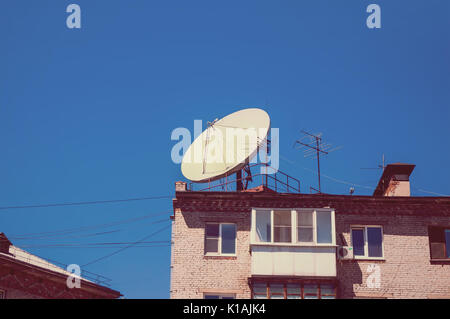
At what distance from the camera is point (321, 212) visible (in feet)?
142

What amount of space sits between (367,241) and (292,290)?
5445 mm

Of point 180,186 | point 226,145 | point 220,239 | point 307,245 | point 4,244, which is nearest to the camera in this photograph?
point 307,245

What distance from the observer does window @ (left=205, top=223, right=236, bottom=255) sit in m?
43.0

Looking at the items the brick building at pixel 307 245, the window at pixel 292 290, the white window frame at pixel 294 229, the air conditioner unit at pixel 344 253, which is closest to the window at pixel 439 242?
the brick building at pixel 307 245

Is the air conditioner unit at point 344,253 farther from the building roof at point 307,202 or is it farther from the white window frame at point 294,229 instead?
the building roof at point 307,202

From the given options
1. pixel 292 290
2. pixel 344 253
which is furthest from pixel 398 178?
pixel 292 290

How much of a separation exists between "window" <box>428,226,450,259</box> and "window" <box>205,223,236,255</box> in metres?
11.2

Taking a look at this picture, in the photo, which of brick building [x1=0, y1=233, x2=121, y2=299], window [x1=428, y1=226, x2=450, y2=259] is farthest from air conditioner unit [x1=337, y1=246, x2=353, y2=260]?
brick building [x1=0, y1=233, x2=121, y2=299]

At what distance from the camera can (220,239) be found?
43.2 m

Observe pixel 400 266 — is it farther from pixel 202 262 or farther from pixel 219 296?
pixel 202 262
